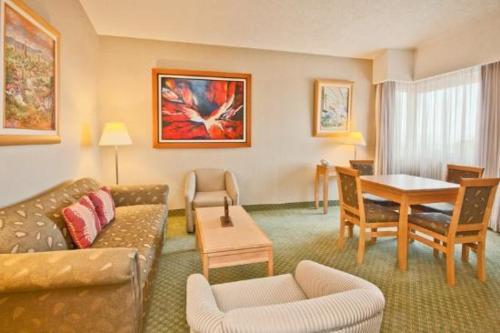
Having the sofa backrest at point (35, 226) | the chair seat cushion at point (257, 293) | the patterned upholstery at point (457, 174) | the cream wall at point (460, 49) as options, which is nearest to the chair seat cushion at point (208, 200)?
the sofa backrest at point (35, 226)

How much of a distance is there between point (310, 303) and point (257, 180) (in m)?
3.81

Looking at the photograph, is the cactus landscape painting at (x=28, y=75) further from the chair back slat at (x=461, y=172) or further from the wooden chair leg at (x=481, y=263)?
the chair back slat at (x=461, y=172)

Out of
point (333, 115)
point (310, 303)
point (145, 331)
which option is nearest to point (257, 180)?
point (333, 115)

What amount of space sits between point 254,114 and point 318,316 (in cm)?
398

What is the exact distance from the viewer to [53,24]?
2398 millimetres

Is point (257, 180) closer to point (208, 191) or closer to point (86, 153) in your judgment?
point (208, 191)

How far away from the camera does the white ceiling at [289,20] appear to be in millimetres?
3086

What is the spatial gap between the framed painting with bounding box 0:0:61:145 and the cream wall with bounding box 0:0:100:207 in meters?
0.11

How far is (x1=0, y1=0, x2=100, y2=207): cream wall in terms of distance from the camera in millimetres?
1858

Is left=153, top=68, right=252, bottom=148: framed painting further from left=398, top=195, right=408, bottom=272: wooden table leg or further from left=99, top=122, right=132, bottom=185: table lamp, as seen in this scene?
left=398, top=195, right=408, bottom=272: wooden table leg

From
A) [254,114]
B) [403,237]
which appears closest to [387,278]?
[403,237]

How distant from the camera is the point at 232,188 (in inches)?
149

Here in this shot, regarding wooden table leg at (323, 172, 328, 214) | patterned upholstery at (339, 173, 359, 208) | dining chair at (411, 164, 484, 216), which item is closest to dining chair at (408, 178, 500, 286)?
dining chair at (411, 164, 484, 216)

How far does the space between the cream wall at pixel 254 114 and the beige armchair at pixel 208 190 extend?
29cm
